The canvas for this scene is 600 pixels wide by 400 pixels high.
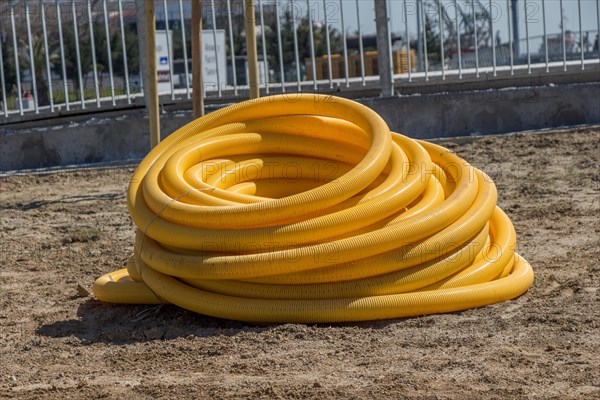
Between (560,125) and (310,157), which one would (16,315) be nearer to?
(310,157)

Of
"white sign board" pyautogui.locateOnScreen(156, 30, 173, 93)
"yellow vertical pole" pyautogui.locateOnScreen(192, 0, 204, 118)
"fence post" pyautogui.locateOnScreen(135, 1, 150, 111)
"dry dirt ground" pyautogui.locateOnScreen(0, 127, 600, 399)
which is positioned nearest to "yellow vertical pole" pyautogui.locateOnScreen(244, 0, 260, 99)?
"yellow vertical pole" pyautogui.locateOnScreen(192, 0, 204, 118)

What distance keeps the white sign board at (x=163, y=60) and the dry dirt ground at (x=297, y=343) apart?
183 inches

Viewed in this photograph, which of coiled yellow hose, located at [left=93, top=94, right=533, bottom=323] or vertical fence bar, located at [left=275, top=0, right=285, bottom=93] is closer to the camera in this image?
coiled yellow hose, located at [left=93, top=94, right=533, bottom=323]

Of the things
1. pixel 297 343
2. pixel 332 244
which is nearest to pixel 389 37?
pixel 332 244

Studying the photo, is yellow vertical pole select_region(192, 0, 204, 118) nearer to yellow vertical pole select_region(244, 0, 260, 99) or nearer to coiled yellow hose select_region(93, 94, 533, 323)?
yellow vertical pole select_region(244, 0, 260, 99)

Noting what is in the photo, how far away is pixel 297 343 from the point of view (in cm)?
499

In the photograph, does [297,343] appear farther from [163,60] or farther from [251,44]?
[163,60]

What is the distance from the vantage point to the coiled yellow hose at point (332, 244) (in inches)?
210

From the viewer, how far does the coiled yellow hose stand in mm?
5328

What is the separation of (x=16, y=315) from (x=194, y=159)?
146 centimetres

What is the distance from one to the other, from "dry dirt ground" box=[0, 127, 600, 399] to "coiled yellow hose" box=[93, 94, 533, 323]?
0.40 feet

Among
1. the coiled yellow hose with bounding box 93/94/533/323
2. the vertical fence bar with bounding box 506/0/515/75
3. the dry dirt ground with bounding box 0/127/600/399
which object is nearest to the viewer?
the dry dirt ground with bounding box 0/127/600/399

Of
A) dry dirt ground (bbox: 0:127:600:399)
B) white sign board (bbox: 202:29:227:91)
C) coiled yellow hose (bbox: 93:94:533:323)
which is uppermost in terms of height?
white sign board (bbox: 202:29:227:91)

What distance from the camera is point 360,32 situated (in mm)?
12117
